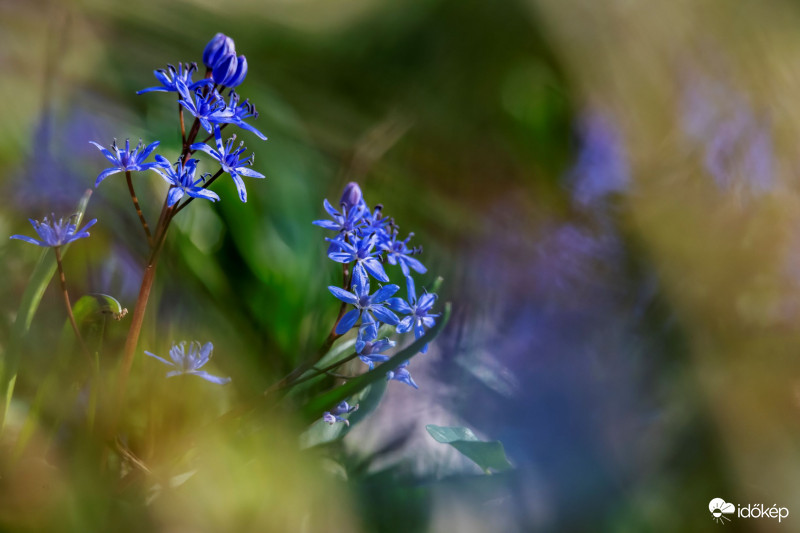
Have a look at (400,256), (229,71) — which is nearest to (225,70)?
(229,71)

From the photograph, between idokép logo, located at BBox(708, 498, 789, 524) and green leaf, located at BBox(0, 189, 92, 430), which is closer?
green leaf, located at BBox(0, 189, 92, 430)

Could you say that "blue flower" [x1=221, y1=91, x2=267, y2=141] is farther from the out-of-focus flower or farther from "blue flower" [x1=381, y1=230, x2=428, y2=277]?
the out-of-focus flower

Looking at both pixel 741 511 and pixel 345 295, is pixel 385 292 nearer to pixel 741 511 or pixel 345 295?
pixel 345 295

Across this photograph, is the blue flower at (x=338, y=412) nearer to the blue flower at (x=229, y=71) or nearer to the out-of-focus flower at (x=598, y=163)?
the blue flower at (x=229, y=71)

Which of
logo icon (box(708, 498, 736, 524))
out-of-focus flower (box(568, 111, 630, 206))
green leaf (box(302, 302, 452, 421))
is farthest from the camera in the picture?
out-of-focus flower (box(568, 111, 630, 206))

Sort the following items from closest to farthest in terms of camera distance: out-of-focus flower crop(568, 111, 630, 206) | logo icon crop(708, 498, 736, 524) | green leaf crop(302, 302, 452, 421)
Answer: green leaf crop(302, 302, 452, 421) < logo icon crop(708, 498, 736, 524) < out-of-focus flower crop(568, 111, 630, 206)

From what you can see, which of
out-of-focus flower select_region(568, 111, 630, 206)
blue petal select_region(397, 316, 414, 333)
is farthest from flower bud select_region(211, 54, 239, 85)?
out-of-focus flower select_region(568, 111, 630, 206)

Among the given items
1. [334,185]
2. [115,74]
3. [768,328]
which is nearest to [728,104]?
[768,328]
